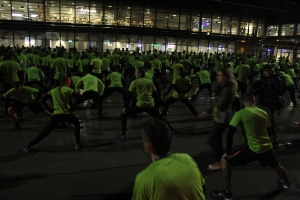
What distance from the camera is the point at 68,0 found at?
86.9ft

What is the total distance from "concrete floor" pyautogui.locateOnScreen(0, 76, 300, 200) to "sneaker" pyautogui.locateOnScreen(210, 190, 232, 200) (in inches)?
4.3

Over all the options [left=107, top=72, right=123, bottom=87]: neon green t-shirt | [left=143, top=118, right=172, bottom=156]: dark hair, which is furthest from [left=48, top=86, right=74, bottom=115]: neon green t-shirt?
[left=143, top=118, right=172, bottom=156]: dark hair

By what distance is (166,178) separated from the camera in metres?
1.67

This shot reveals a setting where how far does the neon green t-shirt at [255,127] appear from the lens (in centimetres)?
362

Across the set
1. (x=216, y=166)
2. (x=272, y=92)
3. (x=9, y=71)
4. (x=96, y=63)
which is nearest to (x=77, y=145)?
(x=216, y=166)

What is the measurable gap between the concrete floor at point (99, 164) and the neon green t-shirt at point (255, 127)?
0.89m

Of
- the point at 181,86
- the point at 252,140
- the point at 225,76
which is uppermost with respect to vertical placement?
the point at 225,76

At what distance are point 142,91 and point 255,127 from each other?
2.97 meters

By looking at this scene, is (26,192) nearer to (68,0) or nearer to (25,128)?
(25,128)

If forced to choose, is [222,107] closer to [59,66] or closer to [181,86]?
[181,86]

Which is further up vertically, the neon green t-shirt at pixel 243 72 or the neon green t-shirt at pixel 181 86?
the neon green t-shirt at pixel 243 72

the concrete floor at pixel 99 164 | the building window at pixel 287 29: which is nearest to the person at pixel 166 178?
the concrete floor at pixel 99 164

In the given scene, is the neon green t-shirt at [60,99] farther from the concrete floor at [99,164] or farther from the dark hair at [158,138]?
the dark hair at [158,138]

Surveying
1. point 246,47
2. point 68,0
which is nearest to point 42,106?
point 68,0
